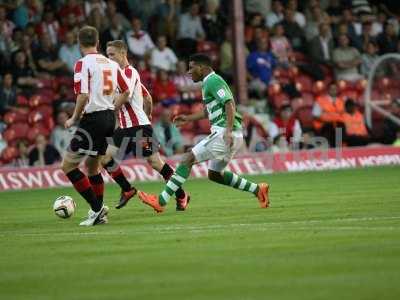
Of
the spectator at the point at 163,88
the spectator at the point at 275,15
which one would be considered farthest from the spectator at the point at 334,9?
the spectator at the point at 163,88

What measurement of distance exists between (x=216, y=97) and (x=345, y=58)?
14.1 metres

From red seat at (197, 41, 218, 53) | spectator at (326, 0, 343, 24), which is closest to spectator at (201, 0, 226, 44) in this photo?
red seat at (197, 41, 218, 53)

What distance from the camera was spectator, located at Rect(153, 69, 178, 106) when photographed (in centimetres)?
2573

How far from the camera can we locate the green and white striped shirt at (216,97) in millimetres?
14828

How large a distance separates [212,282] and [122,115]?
297 inches

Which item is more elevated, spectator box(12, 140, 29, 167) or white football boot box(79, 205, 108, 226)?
white football boot box(79, 205, 108, 226)

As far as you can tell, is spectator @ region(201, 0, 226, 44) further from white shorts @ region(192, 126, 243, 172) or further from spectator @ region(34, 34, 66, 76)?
white shorts @ region(192, 126, 243, 172)

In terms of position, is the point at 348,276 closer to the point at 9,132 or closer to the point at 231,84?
the point at 9,132

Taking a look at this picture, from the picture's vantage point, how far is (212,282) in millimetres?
8781

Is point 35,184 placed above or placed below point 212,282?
below

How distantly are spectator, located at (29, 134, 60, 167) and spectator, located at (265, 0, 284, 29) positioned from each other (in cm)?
730

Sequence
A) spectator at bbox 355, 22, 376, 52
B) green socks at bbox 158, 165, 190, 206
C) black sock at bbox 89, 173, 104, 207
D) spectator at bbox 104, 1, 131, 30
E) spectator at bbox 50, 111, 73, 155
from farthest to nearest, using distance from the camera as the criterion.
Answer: spectator at bbox 355, 22, 376, 52
spectator at bbox 104, 1, 131, 30
spectator at bbox 50, 111, 73, 155
green socks at bbox 158, 165, 190, 206
black sock at bbox 89, 173, 104, 207

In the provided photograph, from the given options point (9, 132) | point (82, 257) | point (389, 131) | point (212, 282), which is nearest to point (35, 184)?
point (9, 132)

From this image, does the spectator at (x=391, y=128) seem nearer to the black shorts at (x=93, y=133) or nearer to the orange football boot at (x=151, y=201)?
the orange football boot at (x=151, y=201)
